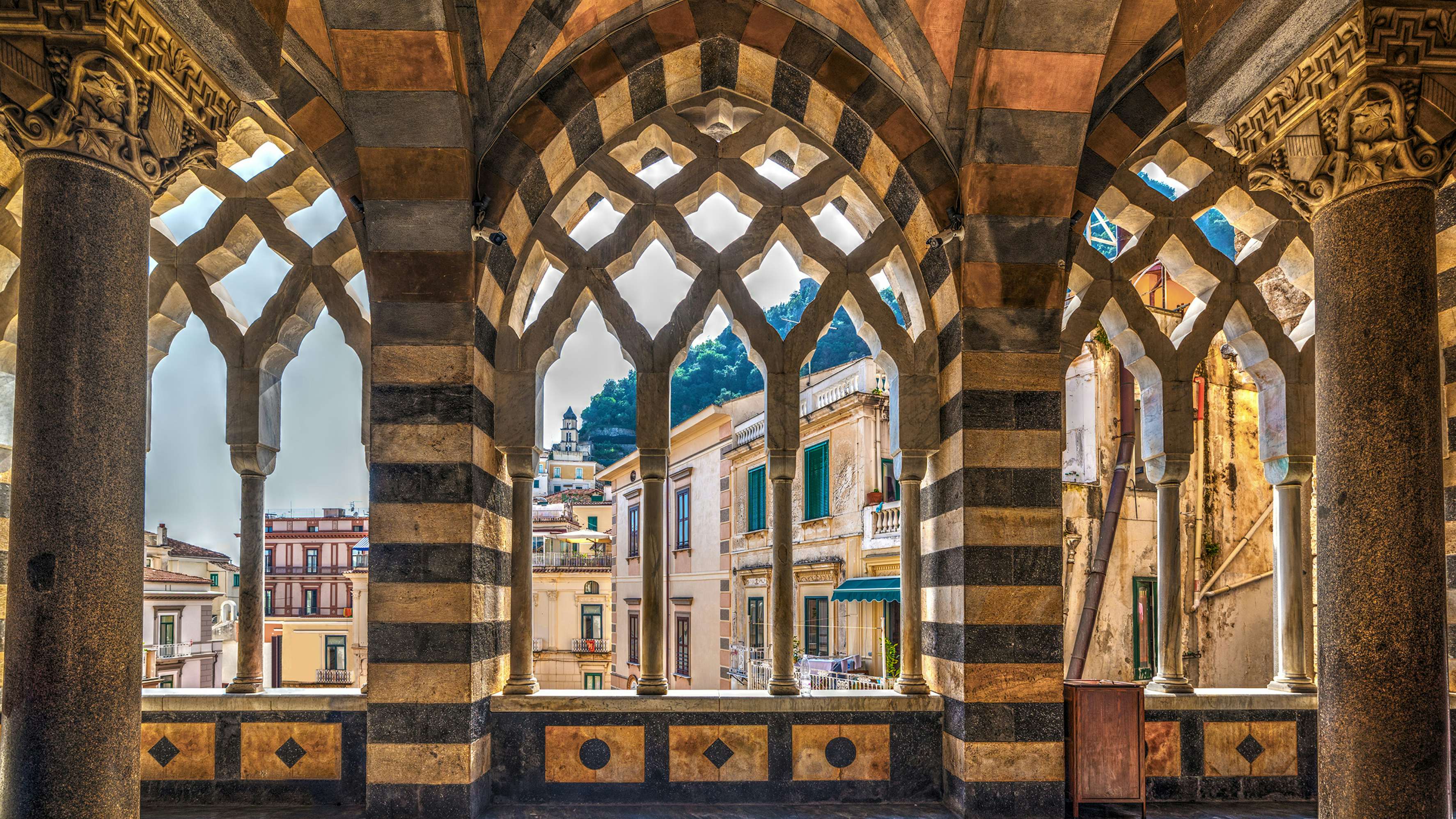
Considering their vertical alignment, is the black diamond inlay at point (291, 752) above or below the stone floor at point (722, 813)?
above

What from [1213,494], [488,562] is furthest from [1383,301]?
[1213,494]

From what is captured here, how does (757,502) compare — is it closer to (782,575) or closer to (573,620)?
(782,575)

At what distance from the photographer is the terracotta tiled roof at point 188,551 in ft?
111

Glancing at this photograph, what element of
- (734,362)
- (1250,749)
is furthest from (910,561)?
(734,362)

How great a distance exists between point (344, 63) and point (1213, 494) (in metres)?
13.0

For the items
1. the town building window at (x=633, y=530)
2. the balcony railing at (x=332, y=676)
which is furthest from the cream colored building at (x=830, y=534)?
the balcony railing at (x=332, y=676)

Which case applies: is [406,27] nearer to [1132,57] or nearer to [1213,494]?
[1132,57]

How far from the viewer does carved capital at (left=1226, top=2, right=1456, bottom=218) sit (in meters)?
3.32

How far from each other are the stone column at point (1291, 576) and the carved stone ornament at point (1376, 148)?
4779 millimetres

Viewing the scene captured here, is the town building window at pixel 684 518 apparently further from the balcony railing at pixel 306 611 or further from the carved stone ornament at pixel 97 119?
the carved stone ornament at pixel 97 119

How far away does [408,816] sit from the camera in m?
6.34

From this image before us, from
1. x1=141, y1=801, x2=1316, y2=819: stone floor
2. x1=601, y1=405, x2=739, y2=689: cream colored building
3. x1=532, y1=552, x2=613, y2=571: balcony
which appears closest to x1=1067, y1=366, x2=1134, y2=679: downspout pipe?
x1=141, y1=801, x2=1316, y2=819: stone floor

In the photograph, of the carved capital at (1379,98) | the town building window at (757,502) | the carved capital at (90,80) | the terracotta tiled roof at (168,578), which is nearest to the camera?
the carved capital at (90,80)

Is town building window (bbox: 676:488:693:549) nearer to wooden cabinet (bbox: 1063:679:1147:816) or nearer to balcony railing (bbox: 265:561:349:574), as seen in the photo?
wooden cabinet (bbox: 1063:679:1147:816)
